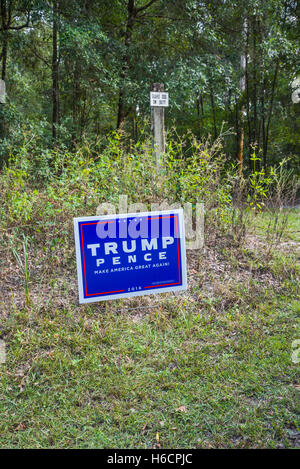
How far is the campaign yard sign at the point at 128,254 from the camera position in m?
2.59

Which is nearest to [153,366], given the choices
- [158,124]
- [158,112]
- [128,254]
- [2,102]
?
[128,254]

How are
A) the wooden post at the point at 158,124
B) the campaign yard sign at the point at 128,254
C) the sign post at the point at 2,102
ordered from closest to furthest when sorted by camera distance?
the campaign yard sign at the point at 128,254 < the wooden post at the point at 158,124 < the sign post at the point at 2,102

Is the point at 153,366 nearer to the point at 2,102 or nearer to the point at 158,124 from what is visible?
the point at 158,124

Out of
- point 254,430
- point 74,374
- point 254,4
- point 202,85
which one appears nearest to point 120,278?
point 74,374

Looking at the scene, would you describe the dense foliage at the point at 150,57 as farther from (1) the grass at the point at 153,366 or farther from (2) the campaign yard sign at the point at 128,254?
(2) the campaign yard sign at the point at 128,254

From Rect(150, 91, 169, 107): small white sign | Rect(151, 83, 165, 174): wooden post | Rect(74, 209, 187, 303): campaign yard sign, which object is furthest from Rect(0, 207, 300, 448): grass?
Rect(150, 91, 169, 107): small white sign

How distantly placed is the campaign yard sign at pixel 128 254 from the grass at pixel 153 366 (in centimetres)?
51

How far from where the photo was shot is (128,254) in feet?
8.84

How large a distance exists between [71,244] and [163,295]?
124cm

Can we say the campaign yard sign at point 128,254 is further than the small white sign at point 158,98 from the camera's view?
No

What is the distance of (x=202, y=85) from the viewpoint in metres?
8.80

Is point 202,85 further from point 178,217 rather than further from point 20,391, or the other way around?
point 20,391

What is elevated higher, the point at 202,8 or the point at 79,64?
the point at 202,8

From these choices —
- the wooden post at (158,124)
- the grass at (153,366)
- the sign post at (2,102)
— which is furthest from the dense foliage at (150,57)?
the grass at (153,366)
